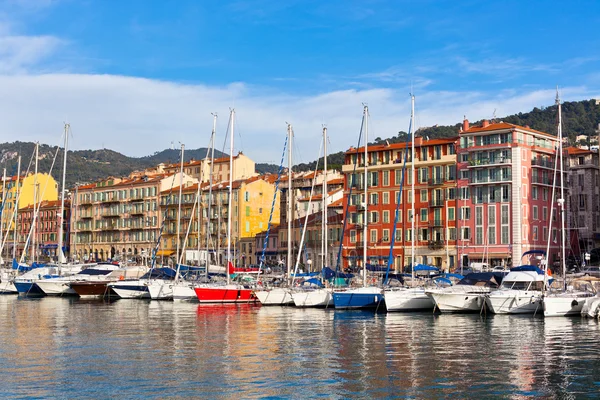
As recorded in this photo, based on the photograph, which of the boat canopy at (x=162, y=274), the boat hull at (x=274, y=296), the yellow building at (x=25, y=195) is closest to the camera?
the boat hull at (x=274, y=296)

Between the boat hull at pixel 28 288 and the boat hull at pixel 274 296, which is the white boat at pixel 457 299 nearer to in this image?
the boat hull at pixel 274 296

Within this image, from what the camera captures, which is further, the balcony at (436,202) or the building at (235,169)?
the building at (235,169)

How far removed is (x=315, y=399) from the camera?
24734mm

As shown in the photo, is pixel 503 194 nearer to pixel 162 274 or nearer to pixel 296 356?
pixel 162 274

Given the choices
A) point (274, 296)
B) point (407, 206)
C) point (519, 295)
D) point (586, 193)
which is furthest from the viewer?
point (586, 193)

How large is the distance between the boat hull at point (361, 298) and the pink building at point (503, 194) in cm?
3620

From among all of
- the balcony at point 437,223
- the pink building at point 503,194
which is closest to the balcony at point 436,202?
the balcony at point 437,223

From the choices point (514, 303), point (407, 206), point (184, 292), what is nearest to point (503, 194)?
point (407, 206)

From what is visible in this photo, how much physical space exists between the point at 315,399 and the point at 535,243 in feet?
242

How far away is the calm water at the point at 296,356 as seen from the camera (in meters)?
26.3

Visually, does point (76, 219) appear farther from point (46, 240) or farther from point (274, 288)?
point (274, 288)

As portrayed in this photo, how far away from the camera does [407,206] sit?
100000 mm

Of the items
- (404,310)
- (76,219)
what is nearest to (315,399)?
(404,310)

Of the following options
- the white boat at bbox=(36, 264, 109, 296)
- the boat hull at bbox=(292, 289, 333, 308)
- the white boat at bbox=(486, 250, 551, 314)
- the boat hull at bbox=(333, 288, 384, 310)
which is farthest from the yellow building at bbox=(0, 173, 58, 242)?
the white boat at bbox=(486, 250, 551, 314)
